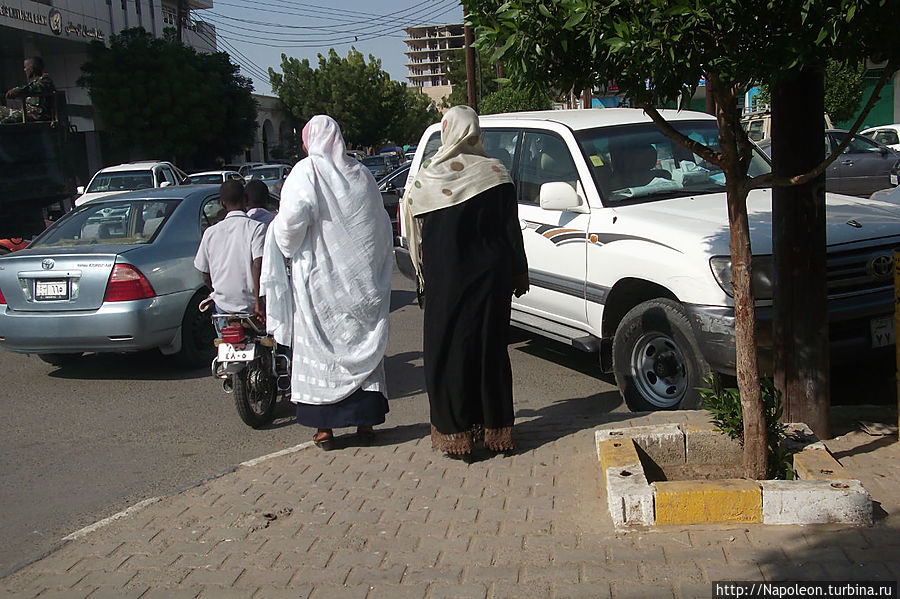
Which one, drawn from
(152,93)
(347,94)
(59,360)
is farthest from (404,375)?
(347,94)

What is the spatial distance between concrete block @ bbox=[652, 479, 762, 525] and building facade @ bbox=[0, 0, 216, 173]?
1215 inches

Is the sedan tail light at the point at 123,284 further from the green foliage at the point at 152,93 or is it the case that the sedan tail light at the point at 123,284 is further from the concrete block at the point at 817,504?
the green foliage at the point at 152,93

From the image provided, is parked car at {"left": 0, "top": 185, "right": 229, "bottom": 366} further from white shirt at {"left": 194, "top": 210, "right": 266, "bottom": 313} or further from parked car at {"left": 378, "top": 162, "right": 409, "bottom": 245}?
parked car at {"left": 378, "top": 162, "right": 409, "bottom": 245}

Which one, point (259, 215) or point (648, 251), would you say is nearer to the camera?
point (648, 251)

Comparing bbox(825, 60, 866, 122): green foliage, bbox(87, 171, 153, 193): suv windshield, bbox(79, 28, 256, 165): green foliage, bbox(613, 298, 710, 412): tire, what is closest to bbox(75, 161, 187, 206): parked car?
bbox(87, 171, 153, 193): suv windshield

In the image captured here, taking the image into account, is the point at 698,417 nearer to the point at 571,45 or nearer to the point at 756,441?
the point at 756,441

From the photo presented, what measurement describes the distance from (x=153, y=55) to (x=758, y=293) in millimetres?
35460

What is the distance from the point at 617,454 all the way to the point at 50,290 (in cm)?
543

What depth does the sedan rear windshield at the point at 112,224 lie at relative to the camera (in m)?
8.22

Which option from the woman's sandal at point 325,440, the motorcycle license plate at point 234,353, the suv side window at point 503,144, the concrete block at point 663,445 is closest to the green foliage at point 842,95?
the suv side window at point 503,144

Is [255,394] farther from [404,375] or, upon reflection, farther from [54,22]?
[54,22]

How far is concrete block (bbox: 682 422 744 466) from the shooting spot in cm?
461

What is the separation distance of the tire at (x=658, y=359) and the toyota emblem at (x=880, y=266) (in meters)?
1.19

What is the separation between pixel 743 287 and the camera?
4.04 metres
